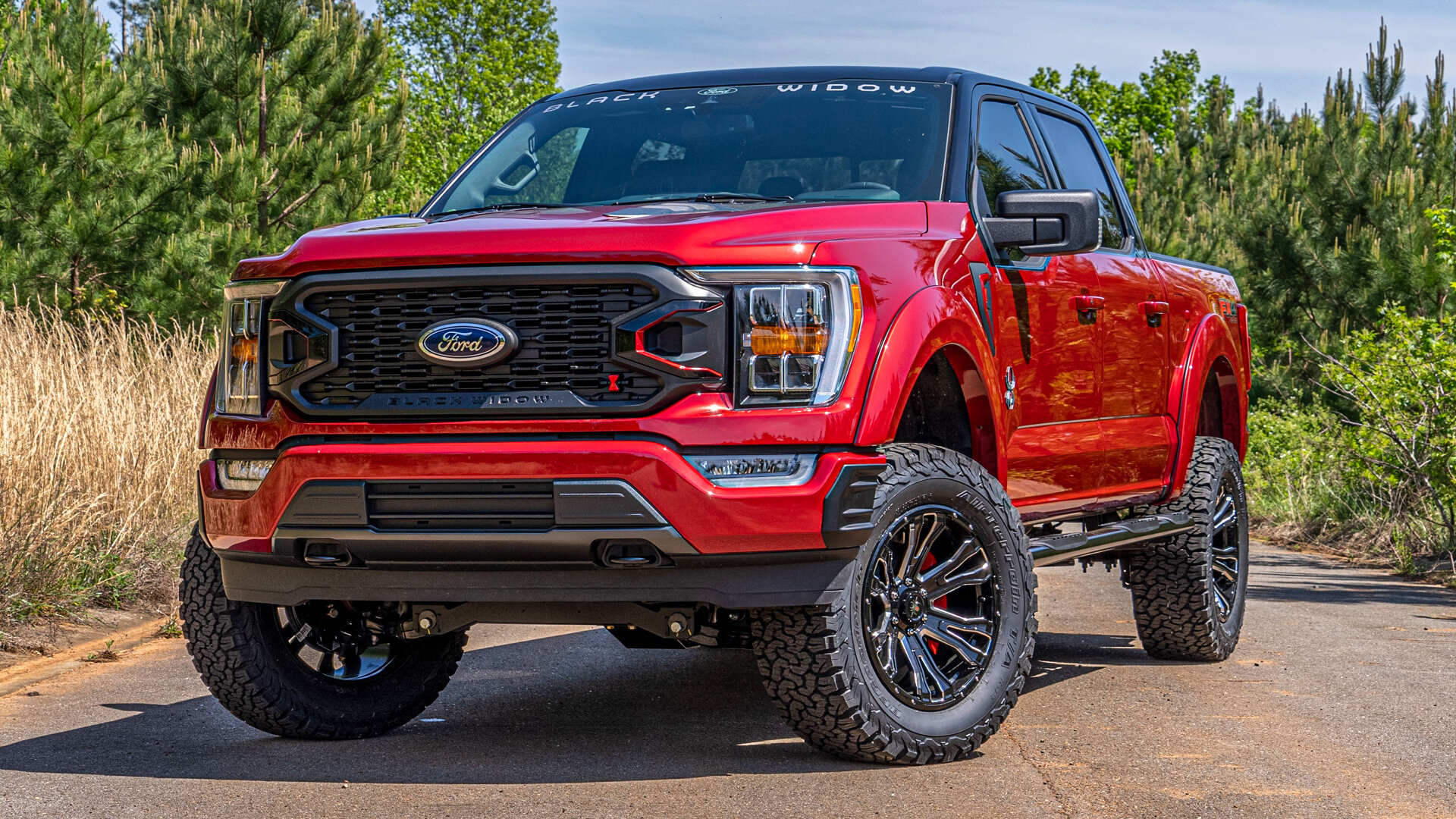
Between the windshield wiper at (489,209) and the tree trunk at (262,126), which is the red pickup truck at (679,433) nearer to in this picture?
the windshield wiper at (489,209)

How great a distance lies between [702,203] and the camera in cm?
551

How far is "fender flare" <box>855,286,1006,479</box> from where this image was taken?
475 cm

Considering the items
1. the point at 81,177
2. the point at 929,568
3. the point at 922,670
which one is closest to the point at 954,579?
the point at 929,568

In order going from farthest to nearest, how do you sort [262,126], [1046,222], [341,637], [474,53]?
[474,53], [262,126], [341,637], [1046,222]

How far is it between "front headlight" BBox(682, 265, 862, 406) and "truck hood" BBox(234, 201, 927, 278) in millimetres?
56

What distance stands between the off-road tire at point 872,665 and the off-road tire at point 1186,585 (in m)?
2.25

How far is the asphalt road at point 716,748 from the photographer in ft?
15.3

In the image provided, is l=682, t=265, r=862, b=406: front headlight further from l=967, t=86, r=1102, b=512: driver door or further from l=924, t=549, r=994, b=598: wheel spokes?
l=967, t=86, r=1102, b=512: driver door

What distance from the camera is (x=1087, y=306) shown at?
6.40 metres

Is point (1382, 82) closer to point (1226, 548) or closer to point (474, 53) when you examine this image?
point (1226, 548)

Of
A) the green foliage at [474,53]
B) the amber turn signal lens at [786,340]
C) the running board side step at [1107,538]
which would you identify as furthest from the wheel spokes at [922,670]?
the green foliage at [474,53]

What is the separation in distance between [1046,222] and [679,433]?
178 centimetres

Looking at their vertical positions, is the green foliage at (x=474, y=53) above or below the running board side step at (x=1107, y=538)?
above

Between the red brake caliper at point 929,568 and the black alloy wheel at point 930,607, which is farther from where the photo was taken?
the red brake caliper at point 929,568
